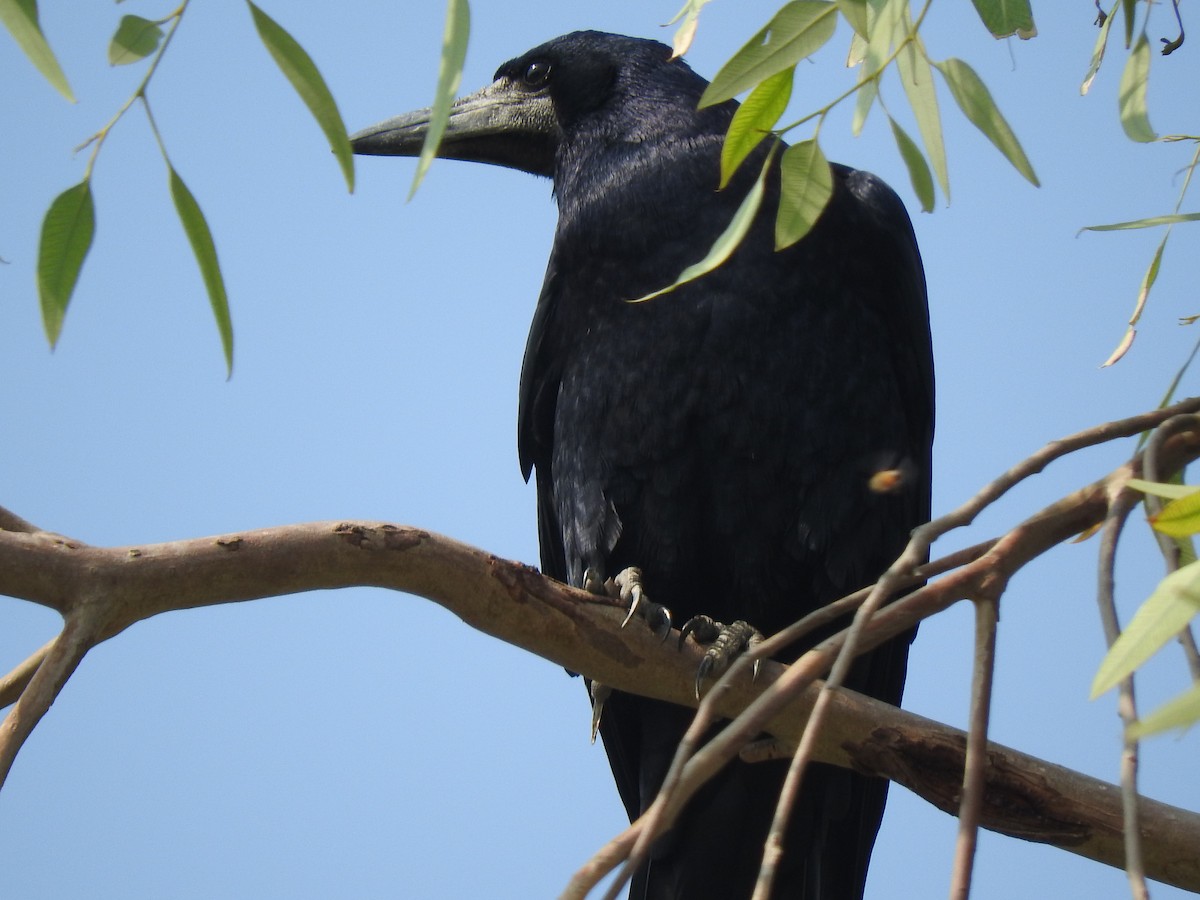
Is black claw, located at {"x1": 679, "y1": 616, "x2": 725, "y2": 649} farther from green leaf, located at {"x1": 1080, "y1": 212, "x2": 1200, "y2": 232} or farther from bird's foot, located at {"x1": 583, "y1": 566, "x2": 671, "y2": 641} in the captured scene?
green leaf, located at {"x1": 1080, "y1": 212, "x2": 1200, "y2": 232}

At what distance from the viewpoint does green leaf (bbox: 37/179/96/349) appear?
1.51m

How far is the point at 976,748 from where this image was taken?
46.7 inches

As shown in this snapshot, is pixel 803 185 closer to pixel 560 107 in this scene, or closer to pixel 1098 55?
pixel 1098 55

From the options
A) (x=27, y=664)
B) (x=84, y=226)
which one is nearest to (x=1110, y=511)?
(x=84, y=226)

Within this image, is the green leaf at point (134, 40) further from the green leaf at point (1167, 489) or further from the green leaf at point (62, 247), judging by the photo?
the green leaf at point (1167, 489)

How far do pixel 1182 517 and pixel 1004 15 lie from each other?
2.94ft

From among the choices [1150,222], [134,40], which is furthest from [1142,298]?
[134,40]

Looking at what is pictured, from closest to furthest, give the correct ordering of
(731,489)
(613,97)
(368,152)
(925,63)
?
1. (925,63)
2. (731,489)
3. (613,97)
4. (368,152)

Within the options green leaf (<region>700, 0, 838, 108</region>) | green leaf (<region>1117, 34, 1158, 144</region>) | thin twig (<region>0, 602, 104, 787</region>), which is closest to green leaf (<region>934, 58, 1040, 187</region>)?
green leaf (<region>700, 0, 838, 108</region>)

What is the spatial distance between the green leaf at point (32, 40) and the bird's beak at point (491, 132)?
2587 mm

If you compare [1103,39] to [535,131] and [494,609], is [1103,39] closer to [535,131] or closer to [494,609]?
[494,609]

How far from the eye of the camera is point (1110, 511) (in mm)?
1333

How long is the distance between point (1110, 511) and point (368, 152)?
3.15 meters

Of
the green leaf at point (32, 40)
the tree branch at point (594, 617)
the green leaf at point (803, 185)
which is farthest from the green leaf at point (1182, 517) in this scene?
the green leaf at point (32, 40)
